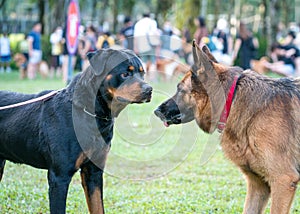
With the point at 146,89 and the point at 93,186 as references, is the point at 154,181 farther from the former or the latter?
the point at 146,89

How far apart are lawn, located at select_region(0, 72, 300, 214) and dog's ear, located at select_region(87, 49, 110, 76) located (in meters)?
2.18

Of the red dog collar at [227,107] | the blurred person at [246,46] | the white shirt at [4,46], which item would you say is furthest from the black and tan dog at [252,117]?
the white shirt at [4,46]

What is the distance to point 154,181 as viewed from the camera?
927cm

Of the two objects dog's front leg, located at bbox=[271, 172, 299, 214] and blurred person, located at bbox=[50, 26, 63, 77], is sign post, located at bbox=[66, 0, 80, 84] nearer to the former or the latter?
blurred person, located at bbox=[50, 26, 63, 77]

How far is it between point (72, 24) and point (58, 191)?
622 inches

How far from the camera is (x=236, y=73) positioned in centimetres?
622

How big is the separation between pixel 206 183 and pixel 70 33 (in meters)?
13.4

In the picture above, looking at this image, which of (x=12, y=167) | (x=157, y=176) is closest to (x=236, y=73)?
(x=157, y=176)

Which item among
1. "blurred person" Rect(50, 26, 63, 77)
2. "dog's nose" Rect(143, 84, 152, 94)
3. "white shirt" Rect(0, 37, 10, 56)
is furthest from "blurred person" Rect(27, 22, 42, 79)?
"dog's nose" Rect(143, 84, 152, 94)

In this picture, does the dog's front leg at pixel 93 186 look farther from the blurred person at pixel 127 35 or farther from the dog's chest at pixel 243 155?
the blurred person at pixel 127 35

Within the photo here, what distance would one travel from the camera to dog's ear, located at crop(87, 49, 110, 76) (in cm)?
582

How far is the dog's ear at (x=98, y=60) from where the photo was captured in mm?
5820

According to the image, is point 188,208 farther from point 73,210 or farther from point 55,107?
point 55,107

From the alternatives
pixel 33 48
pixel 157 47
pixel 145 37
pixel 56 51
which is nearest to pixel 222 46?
pixel 157 47
